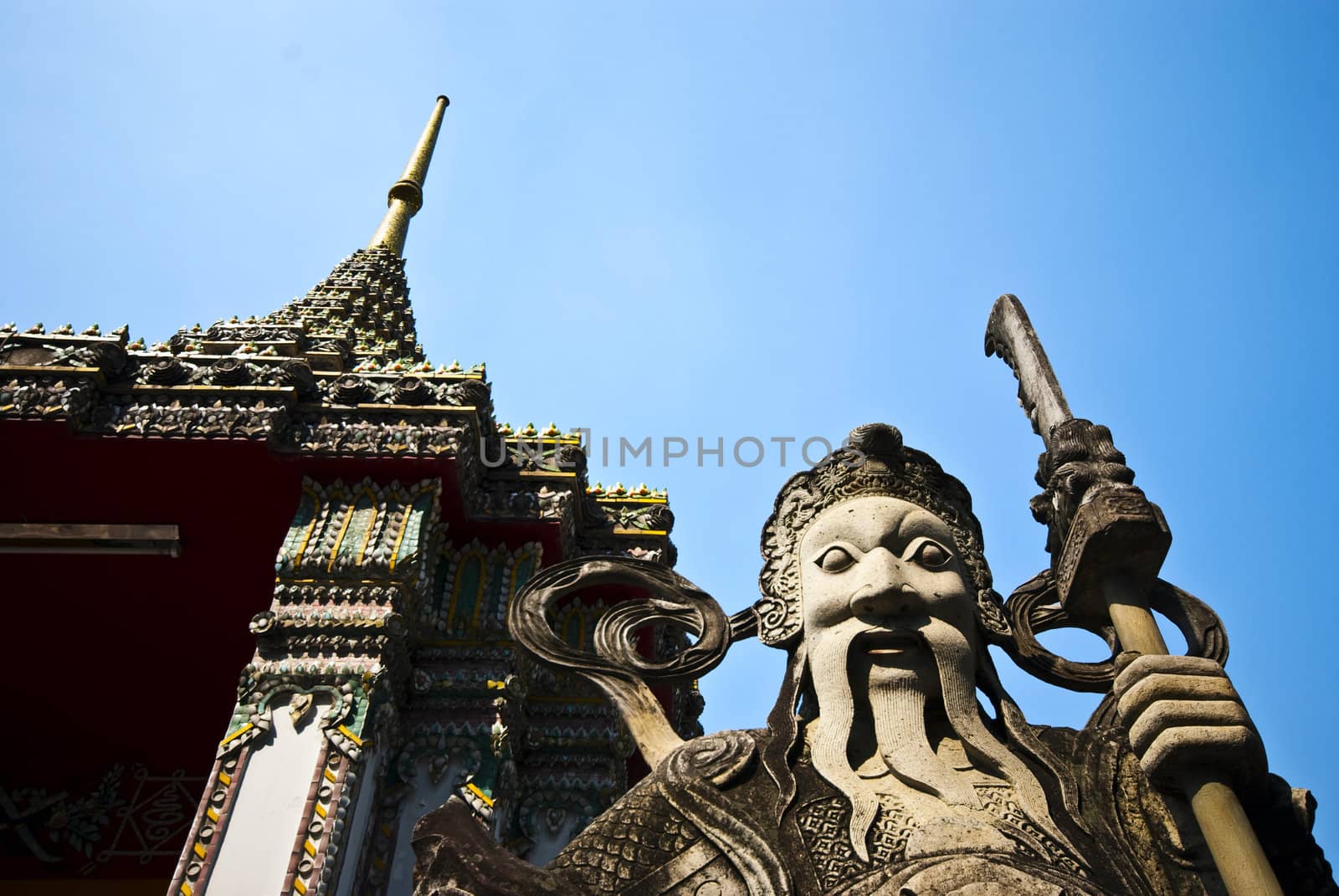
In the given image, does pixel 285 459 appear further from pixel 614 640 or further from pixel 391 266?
pixel 391 266

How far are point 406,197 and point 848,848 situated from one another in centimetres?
1340

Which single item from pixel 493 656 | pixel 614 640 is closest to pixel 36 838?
pixel 493 656

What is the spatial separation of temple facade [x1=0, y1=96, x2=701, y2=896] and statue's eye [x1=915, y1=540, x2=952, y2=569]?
10.0ft

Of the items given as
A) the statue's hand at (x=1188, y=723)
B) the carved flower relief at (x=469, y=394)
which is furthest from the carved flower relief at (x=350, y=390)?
the statue's hand at (x=1188, y=723)

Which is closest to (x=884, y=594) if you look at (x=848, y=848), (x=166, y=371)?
(x=848, y=848)

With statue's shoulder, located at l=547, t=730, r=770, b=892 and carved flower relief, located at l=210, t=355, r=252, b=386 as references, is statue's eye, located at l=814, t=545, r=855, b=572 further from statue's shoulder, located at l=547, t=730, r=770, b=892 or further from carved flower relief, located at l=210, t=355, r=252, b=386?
carved flower relief, located at l=210, t=355, r=252, b=386

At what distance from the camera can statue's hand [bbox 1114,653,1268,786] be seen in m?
2.97

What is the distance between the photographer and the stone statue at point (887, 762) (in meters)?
3.10

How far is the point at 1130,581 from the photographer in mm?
3510

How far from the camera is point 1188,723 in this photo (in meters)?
3.00

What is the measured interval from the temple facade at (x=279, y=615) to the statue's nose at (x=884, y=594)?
9.49 ft

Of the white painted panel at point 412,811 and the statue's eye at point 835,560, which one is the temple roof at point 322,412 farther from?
the statue's eye at point 835,560

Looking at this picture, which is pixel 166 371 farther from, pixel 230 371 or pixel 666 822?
pixel 666 822

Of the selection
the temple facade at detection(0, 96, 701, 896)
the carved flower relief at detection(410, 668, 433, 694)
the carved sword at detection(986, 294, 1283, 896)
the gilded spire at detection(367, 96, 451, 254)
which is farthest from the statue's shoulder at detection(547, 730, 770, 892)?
the gilded spire at detection(367, 96, 451, 254)
